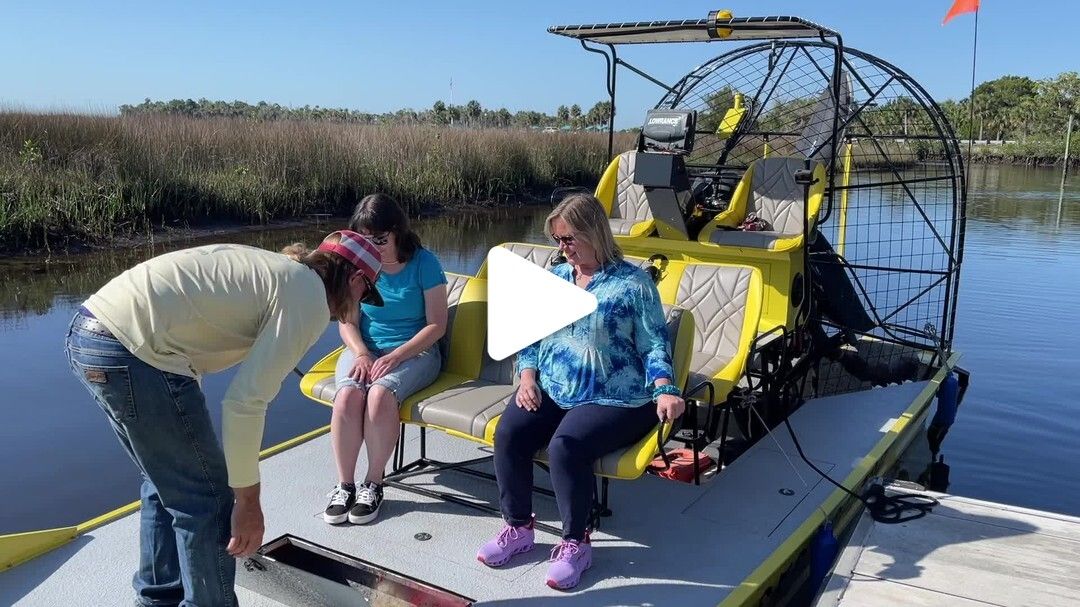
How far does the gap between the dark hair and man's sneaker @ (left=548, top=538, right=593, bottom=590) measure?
155cm

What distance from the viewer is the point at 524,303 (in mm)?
3854

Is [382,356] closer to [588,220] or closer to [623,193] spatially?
[588,220]

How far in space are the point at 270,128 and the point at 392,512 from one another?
553 inches

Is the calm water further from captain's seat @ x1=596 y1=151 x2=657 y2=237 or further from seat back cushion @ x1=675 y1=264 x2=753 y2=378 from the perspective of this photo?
captain's seat @ x1=596 y1=151 x2=657 y2=237

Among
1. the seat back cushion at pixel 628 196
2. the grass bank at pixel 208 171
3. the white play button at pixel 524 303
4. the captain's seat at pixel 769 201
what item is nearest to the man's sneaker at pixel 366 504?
the white play button at pixel 524 303

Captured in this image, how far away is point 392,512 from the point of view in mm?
3873

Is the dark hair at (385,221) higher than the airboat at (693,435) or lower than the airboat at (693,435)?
higher

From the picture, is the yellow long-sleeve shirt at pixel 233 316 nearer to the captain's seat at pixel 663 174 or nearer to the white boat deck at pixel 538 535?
the white boat deck at pixel 538 535

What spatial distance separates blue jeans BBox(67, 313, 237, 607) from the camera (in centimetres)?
235

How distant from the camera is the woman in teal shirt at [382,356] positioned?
3.76 meters

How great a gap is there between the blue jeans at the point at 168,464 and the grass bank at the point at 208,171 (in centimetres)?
1029

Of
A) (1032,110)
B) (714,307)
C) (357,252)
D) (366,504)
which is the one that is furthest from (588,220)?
(1032,110)

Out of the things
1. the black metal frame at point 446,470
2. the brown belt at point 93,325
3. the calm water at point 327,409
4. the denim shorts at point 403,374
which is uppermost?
the brown belt at point 93,325

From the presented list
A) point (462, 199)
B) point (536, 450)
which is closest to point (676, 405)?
point (536, 450)
